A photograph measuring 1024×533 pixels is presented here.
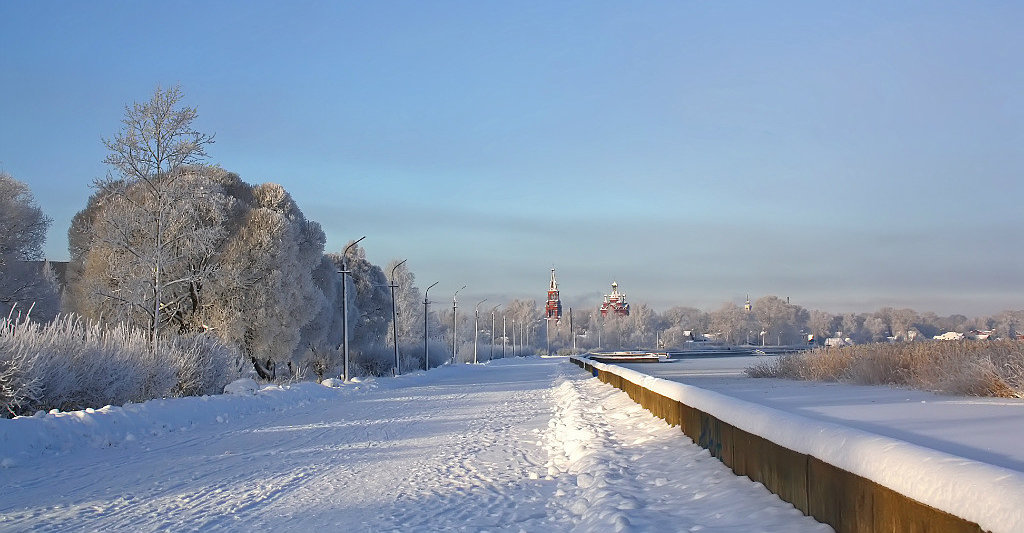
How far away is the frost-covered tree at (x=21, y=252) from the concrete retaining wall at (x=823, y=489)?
38.0 m

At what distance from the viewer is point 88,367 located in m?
17.9

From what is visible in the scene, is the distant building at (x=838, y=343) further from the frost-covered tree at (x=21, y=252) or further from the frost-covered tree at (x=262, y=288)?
the frost-covered tree at (x=21, y=252)

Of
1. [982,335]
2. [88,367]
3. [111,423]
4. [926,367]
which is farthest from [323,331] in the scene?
[982,335]

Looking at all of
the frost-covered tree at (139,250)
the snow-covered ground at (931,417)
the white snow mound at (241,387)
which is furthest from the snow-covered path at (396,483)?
the frost-covered tree at (139,250)

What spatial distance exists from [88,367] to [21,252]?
1192 inches

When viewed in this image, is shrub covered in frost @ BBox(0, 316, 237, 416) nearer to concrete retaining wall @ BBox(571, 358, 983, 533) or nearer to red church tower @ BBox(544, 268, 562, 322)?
concrete retaining wall @ BBox(571, 358, 983, 533)

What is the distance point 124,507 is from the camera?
8.14 m

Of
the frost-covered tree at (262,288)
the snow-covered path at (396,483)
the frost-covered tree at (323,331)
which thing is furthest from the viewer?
the frost-covered tree at (323,331)

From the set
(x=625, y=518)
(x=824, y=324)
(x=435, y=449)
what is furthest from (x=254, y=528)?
(x=824, y=324)

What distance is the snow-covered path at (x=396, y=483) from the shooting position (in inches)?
289

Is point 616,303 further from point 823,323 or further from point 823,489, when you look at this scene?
point 823,489

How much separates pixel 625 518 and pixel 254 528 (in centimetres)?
325

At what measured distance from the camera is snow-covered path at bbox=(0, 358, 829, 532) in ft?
24.1

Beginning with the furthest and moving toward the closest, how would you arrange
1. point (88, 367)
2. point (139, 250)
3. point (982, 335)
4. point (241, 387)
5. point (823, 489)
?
point (982, 335) < point (139, 250) < point (241, 387) < point (88, 367) < point (823, 489)
